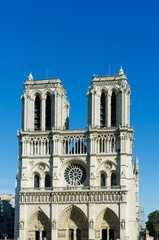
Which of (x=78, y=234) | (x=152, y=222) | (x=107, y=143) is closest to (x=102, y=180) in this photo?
(x=107, y=143)

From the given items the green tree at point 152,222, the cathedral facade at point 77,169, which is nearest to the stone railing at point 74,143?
the cathedral facade at point 77,169

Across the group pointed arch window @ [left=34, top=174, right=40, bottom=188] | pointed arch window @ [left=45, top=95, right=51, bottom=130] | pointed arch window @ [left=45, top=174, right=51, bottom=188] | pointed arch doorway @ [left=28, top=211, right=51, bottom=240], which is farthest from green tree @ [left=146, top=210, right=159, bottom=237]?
pointed arch window @ [left=45, top=95, right=51, bottom=130]

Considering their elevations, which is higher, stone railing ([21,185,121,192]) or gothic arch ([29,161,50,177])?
gothic arch ([29,161,50,177])

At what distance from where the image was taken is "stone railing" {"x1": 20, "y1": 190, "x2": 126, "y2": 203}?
73.1 m

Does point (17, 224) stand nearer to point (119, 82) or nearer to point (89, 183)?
point (89, 183)

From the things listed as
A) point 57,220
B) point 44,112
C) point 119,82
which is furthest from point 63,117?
point 57,220

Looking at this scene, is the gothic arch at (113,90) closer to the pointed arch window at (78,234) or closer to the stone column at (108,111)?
the stone column at (108,111)

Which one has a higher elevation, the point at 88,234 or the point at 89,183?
the point at 89,183

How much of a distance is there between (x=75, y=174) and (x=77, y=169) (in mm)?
806

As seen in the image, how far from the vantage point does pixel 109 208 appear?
72875 millimetres

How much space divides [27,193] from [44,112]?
12.5m

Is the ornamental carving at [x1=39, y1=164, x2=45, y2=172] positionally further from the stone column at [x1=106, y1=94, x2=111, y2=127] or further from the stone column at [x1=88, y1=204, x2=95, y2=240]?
the stone column at [x1=106, y1=94, x2=111, y2=127]

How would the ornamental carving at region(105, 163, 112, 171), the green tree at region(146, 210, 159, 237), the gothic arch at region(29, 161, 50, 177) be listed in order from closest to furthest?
the ornamental carving at region(105, 163, 112, 171) → the gothic arch at region(29, 161, 50, 177) → the green tree at region(146, 210, 159, 237)

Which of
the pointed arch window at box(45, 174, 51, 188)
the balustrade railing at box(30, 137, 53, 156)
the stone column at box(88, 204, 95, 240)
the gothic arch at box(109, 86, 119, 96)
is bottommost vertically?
the stone column at box(88, 204, 95, 240)
